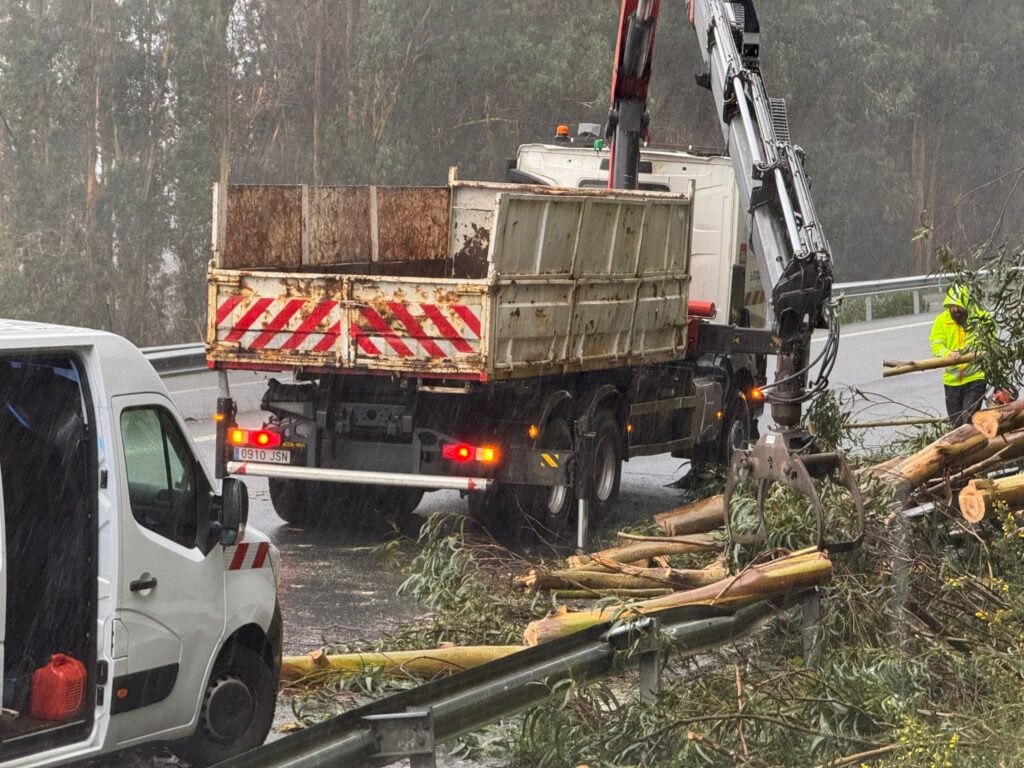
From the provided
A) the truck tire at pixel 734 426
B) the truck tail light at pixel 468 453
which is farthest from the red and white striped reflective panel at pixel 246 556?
the truck tire at pixel 734 426

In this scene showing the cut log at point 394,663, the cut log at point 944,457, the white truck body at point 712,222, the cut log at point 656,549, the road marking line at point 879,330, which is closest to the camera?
the cut log at point 394,663

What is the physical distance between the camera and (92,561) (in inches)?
204

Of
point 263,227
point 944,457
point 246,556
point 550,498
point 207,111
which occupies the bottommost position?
point 550,498

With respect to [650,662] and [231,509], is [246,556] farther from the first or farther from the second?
[650,662]

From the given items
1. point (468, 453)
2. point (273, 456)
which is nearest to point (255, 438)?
point (273, 456)

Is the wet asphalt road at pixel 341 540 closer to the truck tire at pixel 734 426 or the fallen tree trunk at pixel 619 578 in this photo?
the truck tire at pixel 734 426

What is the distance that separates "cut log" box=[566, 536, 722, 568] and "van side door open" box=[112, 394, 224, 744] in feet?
10.1

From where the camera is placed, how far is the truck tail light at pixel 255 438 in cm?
1078

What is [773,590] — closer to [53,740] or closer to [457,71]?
[53,740]

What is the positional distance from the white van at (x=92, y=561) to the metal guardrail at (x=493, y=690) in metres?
1.04

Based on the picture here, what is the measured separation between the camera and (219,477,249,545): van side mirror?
574 cm

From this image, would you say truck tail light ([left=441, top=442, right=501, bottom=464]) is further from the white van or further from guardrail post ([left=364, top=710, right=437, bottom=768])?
guardrail post ([left=364, top=710, right=437, bottom=768])

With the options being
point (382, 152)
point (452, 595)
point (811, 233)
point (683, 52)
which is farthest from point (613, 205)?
point (683, 52)

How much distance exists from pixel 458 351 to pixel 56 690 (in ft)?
17.5
